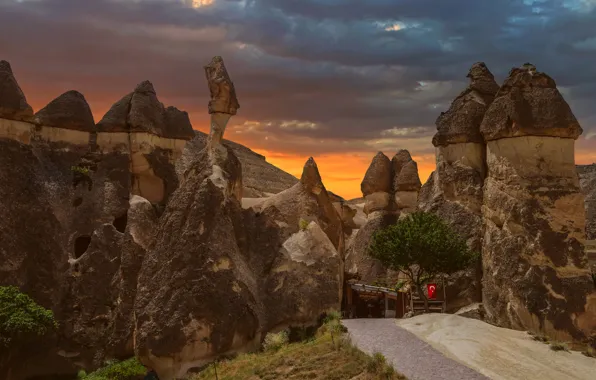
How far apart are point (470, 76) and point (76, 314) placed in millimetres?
22564

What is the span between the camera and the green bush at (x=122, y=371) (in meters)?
30.1

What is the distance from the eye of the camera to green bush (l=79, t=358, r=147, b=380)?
30062 millimetres

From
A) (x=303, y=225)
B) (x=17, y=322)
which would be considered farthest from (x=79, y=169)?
(x=303, y=225)

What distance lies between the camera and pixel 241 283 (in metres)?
30.1

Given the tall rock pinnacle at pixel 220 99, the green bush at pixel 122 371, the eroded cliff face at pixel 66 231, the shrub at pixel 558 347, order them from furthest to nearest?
1. the tall rock pinnacle at pixel 220 99
2. the eroded cliff face at pixel 66 231
3. the green bush at pixel 122 371
4. the shrub at pixel 558 347

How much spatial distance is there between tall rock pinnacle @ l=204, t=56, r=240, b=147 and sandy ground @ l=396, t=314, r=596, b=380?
1204cm

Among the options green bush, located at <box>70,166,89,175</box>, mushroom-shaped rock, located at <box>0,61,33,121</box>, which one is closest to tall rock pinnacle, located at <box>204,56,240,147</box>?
green bush, located at <box>70,166,89,175</box>

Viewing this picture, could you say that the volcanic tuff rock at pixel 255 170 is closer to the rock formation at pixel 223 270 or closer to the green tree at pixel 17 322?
the rock formation at pixel 223 270

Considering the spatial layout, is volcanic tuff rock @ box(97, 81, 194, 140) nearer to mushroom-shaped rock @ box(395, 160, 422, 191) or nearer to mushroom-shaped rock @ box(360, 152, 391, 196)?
mushroom-shaped rock @ box(360, 152, 391, 196)

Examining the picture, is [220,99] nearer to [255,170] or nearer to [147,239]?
[147,239]

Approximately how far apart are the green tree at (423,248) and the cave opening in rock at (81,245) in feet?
46.5

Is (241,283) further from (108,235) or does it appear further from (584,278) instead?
(584,278)

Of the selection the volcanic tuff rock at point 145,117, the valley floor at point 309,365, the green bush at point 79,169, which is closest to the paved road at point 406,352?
the valley floor at point 309,365

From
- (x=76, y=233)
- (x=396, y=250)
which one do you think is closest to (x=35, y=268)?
(x=76, y=233)
